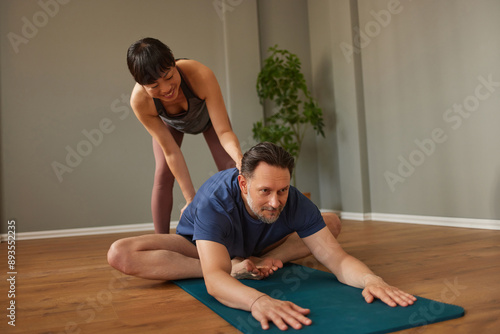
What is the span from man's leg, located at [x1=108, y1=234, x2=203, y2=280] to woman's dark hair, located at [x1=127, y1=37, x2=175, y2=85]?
2.18 feet

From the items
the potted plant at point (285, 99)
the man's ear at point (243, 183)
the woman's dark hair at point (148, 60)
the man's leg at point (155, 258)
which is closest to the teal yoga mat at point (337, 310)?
the man's leg at point (155, 258)

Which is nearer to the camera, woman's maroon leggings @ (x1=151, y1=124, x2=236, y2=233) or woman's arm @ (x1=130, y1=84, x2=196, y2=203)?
woman's arm @ (x1=130, y1=84, x2=196, y2=203)

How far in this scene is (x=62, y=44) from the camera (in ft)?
14.8

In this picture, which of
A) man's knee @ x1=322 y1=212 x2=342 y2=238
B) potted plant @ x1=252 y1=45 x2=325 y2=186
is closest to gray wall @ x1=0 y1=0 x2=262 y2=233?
potted plant @ x1=252 y1=45 x2=325 y2=186

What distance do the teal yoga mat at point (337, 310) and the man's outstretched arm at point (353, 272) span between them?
0.02 meters

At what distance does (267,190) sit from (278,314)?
0.41 meters

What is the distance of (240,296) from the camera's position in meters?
1.34

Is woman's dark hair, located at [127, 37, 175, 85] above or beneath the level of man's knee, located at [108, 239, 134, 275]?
above

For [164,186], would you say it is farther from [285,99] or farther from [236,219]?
[285,99]

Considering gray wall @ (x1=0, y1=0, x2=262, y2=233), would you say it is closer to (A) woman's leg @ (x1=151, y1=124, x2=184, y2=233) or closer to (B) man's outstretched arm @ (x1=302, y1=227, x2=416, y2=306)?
(A) woman's leg @ (x1=151, y1=124, x2=184, y2=233)

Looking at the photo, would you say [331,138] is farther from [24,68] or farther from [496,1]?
[24,68]

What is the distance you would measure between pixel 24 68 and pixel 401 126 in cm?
354

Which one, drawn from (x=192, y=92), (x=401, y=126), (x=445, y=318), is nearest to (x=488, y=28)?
(x=401, y=126)

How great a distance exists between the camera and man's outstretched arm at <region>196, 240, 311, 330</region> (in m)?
1.23
